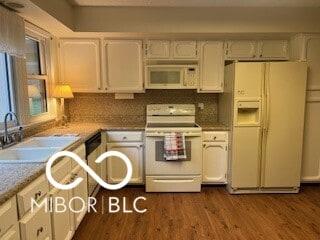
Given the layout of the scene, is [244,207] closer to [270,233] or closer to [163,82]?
[270,233]

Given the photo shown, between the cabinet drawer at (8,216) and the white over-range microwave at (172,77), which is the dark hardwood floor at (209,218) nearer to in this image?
the cabinet drawer at (8,216)

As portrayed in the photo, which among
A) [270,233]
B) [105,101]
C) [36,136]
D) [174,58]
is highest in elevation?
[174,58]

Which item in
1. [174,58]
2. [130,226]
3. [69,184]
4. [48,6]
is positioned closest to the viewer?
[69,184]

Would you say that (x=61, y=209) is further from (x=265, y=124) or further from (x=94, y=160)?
(x=265, y=124)

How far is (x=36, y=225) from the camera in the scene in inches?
59.5

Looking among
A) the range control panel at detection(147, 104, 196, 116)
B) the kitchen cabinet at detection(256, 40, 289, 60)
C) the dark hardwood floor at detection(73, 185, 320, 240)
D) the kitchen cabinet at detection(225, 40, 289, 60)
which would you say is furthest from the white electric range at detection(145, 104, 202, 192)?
the kitchen cabinet at detection(256, 40, 289, 60)

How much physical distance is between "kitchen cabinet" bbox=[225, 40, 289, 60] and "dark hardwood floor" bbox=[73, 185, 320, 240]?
72.4 inches

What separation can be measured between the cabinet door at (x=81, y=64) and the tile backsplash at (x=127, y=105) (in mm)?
326

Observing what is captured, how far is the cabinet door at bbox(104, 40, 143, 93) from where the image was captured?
3.39 m

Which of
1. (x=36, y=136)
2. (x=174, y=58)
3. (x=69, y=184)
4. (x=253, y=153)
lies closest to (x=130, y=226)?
(x=69, y=184)

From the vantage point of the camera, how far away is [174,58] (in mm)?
3404

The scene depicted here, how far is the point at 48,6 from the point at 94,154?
5.27 ft

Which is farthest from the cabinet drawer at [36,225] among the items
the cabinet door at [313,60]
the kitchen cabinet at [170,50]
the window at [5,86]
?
the cabinet door at [313,60]

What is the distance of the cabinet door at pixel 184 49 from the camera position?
133 inches
